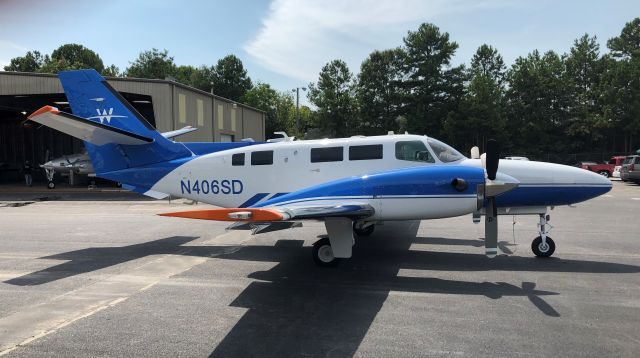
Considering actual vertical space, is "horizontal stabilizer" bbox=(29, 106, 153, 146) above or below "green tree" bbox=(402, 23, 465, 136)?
below

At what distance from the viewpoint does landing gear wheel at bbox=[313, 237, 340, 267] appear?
7.97 m

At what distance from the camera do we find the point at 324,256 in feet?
26.2

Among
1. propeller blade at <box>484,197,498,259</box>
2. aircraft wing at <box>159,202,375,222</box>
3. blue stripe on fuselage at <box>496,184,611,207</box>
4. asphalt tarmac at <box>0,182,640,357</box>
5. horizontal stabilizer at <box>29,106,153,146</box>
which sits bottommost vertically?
asphalt tarmac at <box>0,182,640,357</box>

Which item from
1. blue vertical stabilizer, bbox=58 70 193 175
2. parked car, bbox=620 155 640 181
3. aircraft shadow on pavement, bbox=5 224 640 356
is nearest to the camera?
aircraft shadow on pavement, bbox=5 224 640 356

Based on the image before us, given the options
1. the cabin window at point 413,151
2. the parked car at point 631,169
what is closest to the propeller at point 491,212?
the cabin window at point 413,151

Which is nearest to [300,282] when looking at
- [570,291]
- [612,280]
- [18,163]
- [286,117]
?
[570,291]

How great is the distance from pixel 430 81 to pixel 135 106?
35573 mm

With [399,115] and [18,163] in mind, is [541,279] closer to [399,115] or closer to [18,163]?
[18,163]

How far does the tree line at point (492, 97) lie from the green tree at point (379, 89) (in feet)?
0.43

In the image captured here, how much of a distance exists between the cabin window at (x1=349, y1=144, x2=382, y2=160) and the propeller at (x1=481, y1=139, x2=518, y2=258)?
2387mm

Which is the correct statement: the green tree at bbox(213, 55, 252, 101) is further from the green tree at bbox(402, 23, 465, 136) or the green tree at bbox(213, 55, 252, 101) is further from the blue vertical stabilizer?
the blue vertical stabilizer

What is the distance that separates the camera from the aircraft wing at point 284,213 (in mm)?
6273

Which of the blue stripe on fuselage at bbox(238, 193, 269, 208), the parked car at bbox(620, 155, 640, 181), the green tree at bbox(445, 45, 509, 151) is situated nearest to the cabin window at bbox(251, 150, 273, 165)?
the blue stripe on fuselage at bbox(238, 193, 269, 208)

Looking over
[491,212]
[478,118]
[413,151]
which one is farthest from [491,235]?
[478,118]
